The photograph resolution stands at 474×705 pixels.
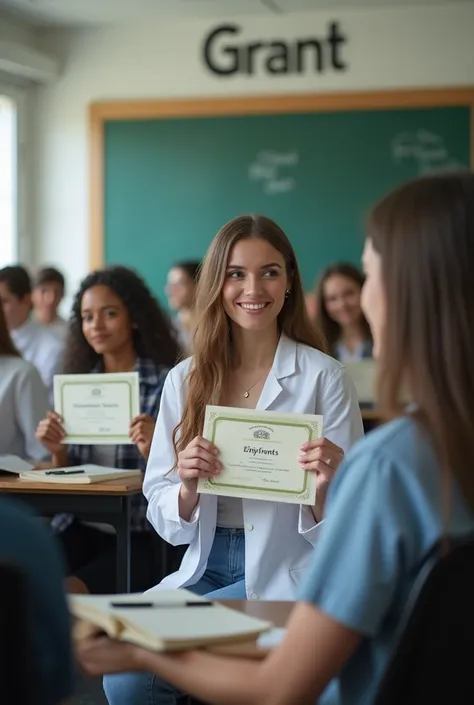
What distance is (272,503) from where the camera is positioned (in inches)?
108

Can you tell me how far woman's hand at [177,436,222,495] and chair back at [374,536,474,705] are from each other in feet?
4.53

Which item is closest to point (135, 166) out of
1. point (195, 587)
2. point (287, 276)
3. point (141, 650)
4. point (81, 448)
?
point (81, 448)

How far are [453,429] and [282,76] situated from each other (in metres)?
7.11

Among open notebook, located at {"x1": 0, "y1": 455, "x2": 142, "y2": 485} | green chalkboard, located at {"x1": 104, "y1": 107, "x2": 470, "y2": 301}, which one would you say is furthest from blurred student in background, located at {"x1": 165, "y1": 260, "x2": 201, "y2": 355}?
open notebook, located at {"x1": 0, "y1": 455, "x2": 142, "y2": 485}

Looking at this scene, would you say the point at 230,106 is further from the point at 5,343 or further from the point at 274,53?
the point at 5,343

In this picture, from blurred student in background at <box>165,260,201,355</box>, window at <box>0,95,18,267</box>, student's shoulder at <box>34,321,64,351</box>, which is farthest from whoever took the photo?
window at <box>0,95,18,267</box>

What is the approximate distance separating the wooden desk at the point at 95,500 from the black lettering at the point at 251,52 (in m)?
5.29

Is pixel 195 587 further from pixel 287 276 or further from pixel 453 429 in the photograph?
pixel 453 429

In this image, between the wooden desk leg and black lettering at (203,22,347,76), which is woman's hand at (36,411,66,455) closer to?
the wooden desk leg

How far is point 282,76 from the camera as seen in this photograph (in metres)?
8.12

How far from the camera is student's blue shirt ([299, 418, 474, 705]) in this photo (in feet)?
4.40

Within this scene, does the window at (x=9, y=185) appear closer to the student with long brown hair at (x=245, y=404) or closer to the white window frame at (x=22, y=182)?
the white window frame at (x=22, y=182)

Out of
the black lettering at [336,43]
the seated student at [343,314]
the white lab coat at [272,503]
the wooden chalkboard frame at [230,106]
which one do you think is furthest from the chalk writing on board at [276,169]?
the white lab coat at [272,503]

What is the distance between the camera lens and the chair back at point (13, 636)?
1.28 m
